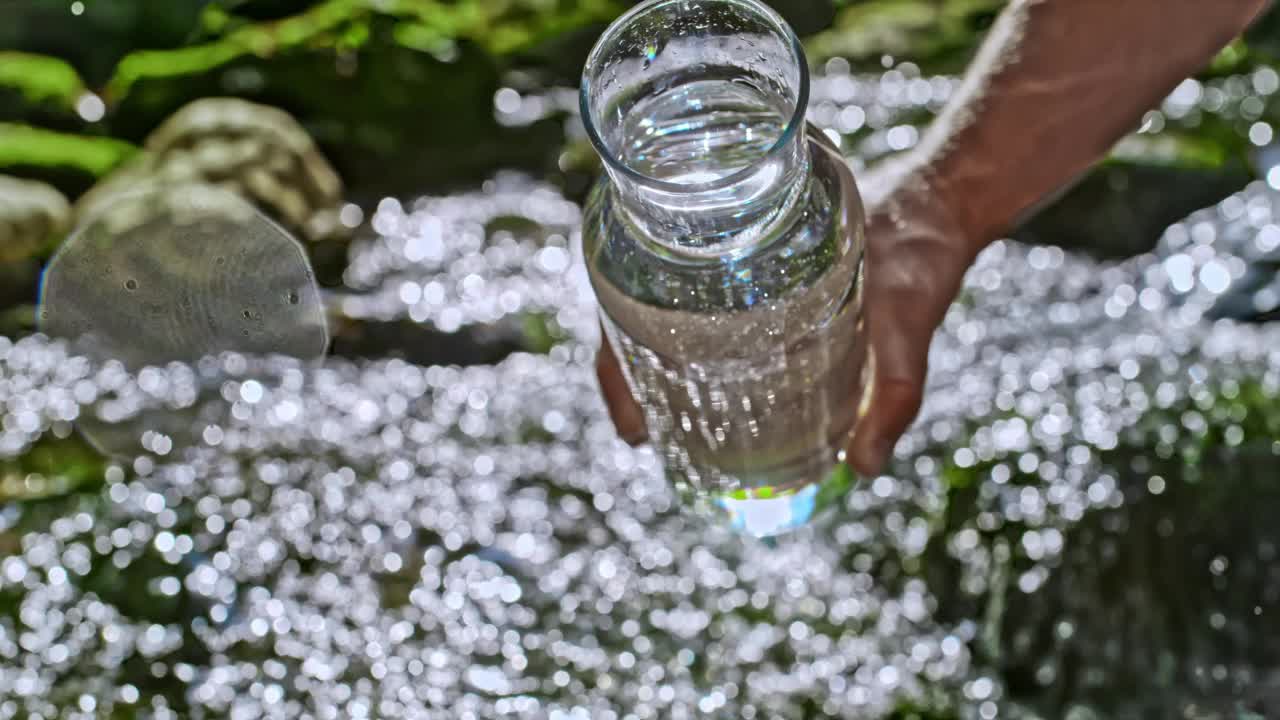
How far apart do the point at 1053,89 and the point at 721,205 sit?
0.44m

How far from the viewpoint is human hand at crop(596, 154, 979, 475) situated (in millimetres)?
924

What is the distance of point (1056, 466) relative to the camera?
1.07 m

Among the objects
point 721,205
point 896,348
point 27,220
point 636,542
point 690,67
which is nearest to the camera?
point 721,205

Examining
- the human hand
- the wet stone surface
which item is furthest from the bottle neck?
the wet stone surface

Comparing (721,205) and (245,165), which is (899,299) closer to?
(721,205)

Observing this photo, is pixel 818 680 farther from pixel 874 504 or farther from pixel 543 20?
pixel 543 20

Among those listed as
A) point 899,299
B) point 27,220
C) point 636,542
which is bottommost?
point 636,542

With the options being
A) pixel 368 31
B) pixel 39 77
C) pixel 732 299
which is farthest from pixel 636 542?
pixel 39 77

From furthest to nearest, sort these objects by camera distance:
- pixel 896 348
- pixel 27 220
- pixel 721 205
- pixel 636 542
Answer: pixel 27 220 → pixel 636 542 → pixel 896 348 → pixel 721 205

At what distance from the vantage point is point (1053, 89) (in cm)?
95

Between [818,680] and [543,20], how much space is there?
2.53ft

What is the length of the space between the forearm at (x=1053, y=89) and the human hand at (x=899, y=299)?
0.02 metres

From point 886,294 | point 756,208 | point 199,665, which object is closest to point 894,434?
point 886,294

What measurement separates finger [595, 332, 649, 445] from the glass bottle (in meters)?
0.10
